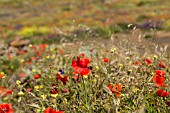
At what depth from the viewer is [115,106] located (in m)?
2.80

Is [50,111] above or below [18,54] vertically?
above

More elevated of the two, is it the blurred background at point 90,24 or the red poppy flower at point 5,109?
the red poppy flower at point 5,109

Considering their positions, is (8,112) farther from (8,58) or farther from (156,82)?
(8,58)

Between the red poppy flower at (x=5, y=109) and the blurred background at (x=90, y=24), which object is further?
the blurred background at (x=90, y=24)

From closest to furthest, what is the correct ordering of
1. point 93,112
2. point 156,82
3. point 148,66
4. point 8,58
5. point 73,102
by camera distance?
point 156,82, point 93,112, point 73,102, point 148,66, point 8,58

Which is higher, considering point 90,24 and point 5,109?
point 5,109

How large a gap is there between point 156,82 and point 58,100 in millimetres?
1246

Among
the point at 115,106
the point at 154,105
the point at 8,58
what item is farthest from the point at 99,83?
the point at 8,58

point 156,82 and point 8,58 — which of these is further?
point 8,58

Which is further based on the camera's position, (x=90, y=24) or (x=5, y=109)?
(x=90, y=24)

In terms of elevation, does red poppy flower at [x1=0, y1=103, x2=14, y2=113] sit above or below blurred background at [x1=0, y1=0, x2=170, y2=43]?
above

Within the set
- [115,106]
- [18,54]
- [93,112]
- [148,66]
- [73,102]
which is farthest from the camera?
[18,54]

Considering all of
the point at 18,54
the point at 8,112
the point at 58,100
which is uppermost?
the point at 8,112

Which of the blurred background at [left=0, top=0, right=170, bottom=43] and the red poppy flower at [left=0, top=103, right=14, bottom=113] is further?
the blurred background at [left=0, top=0, right=170, bottom=43]
